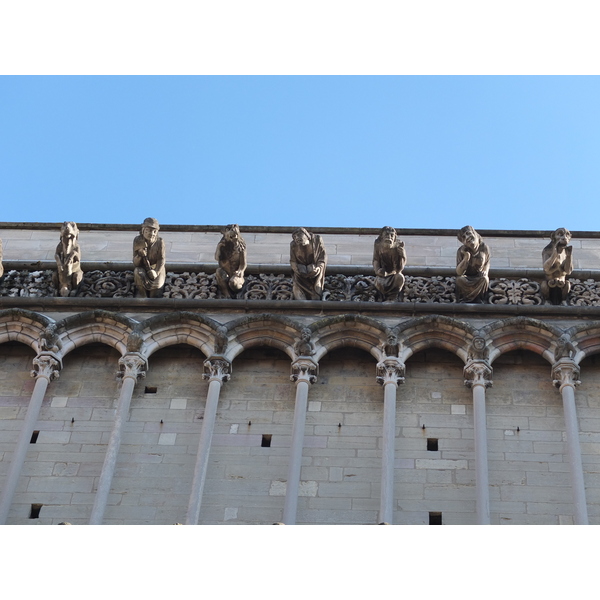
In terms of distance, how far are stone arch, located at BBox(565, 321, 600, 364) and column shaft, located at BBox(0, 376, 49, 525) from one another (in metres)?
5.35

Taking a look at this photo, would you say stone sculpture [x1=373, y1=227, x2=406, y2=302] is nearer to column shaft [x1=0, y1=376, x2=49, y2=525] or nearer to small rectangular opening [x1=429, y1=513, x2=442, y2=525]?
small rectangular opening [x1=429, y1=513, x2=442, y2=525]

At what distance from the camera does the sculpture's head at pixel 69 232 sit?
16625mm

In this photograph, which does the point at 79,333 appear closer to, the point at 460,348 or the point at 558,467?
the point at 460,348

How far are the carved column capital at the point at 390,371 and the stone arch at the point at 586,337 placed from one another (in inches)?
69.6

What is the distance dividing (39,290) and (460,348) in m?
4.62

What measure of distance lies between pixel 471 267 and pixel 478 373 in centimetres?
156

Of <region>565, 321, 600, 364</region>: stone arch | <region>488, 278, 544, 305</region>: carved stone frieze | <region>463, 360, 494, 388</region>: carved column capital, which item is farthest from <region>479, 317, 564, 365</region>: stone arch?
<region>488, 278, 544, 305</region>: carved stone frieze

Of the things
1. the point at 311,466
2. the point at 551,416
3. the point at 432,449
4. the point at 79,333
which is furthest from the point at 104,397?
the point at 551,416

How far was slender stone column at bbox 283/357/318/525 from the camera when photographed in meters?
14.0

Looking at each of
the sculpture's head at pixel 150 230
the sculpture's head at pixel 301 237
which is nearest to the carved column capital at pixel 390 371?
the sculpture's head at pixel 301 237

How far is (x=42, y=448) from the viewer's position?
14.9m

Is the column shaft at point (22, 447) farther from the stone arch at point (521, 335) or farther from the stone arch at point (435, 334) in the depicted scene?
the stone arch at point (521, 335)

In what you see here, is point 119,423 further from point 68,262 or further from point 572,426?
point 572,426

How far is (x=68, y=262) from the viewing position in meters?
16.5
